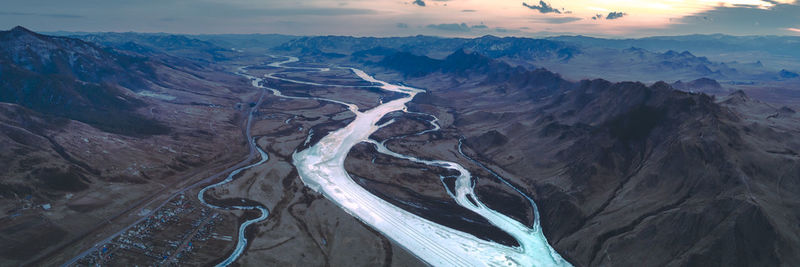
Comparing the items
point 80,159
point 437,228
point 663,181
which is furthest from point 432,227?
point 80,159

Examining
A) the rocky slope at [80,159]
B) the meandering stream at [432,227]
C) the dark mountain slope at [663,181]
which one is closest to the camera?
the dark mountain slope at [663,181]

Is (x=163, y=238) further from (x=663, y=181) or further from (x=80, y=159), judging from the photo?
(x=663, y=181)

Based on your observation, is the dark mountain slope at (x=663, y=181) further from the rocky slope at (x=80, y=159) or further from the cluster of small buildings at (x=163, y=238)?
the rocky slope at (x=80, y=159)

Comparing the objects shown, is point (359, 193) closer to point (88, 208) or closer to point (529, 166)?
point (529, 166)

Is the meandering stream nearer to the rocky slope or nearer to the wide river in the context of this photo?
the wide river

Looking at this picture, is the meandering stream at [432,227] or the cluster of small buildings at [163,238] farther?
the meandering stream at [432,227]

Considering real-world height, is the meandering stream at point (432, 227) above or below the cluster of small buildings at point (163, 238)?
below

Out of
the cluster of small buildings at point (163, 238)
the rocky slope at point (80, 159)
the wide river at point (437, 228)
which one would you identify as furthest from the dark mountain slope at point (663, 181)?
the rocky slope at point (80, 159)

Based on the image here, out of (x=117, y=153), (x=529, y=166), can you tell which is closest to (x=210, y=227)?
(x=117, y=153)
